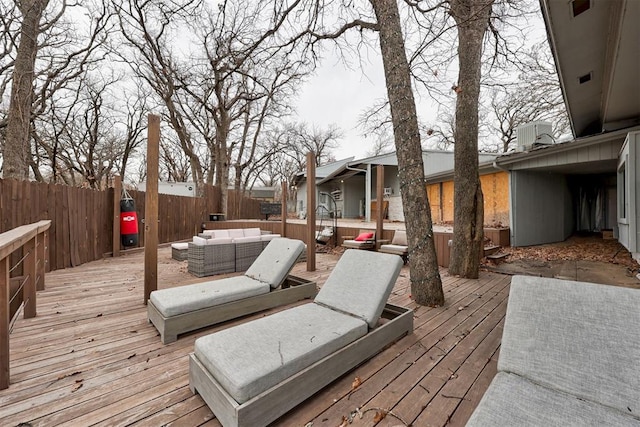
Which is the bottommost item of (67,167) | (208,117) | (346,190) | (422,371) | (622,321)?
(422,371)

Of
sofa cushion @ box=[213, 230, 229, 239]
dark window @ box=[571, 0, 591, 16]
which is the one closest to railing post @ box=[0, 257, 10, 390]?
sofa cushion @ box=[213, 230, 229, 239]

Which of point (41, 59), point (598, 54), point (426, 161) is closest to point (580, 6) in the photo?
point (598, 54)

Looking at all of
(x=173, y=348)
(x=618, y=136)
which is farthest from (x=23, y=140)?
(x=618, y=136)

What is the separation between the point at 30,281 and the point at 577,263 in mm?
9881

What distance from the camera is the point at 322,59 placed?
670cm

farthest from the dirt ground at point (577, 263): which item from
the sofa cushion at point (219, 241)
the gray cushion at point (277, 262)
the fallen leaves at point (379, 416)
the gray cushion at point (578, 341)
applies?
the sofa cushion at point (219, 241)

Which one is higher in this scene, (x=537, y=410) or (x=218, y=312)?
(x=537, y=410)

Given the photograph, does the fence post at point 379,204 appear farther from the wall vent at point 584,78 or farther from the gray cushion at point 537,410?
the gray cushion at point 537,410

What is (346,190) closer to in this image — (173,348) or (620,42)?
(620,42)

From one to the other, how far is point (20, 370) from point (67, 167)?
2217cm

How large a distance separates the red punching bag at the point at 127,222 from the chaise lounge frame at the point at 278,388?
7.13m

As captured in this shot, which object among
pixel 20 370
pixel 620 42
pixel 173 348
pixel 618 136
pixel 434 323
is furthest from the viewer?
pixel 618 136

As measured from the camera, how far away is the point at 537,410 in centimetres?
124

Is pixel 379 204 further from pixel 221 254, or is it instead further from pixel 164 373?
pixel 164 373
